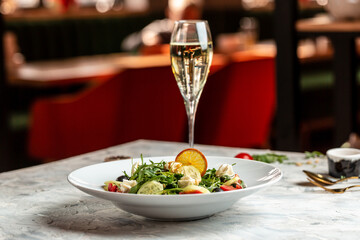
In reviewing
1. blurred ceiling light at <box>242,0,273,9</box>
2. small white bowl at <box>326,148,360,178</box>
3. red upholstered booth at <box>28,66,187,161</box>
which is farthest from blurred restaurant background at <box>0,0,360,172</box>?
small white bowl at <box>326,148,360,178</box>

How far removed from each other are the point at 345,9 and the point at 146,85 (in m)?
1.34

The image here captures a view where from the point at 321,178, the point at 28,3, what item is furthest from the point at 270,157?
the point at 28,3

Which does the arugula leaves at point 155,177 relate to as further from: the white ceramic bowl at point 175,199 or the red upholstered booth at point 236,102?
the red upholstered booth at point 236,102

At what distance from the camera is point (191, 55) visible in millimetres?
1370

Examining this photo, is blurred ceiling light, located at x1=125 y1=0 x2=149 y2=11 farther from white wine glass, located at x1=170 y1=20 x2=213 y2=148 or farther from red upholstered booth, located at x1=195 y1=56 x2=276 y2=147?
white wine glass, located at x1=170 y1=20 x2=213 y2=148

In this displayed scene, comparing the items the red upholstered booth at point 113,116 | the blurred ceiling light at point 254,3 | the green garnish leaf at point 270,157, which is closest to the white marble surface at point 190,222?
the green garnish leaf at point 270,157

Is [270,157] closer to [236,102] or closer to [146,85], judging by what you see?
[146,85]

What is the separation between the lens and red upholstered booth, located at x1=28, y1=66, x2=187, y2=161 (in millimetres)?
3904

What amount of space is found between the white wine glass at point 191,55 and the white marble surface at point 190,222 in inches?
10.0

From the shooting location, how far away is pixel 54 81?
418 centimetres

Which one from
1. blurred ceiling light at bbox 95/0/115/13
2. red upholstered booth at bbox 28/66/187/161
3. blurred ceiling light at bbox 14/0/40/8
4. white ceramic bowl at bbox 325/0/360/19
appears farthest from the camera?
blurred ceiling light at bbox 95/0/115/13

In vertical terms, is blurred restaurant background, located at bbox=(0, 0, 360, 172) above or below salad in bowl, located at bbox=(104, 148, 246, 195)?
below

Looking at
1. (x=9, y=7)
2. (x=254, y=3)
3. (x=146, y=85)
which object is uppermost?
(x=9, y=7)

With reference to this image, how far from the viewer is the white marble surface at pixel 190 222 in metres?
1.04
